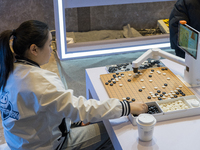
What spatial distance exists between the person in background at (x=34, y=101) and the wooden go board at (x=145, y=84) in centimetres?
19

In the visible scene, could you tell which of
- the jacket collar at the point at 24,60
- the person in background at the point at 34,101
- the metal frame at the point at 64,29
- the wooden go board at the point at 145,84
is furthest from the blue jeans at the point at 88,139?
the metal frame at the point at 64,29

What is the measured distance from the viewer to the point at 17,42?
4.08 feet

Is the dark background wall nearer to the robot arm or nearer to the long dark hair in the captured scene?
the robot arm

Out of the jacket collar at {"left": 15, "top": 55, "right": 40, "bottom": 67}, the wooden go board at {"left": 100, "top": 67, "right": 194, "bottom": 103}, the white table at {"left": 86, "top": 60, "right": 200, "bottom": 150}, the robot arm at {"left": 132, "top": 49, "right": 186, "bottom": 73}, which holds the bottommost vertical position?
the white table at {"left": 86, "top": 60, "right": 200, "bottom": 150}

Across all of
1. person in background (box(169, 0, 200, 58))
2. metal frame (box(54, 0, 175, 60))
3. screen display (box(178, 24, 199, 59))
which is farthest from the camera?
metal frame (box(54, 0, 175, 60))

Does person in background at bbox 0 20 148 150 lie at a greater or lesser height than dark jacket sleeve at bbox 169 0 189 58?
lesser

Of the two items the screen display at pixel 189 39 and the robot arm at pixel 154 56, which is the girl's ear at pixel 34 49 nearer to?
the robot arm at pixel 154 56

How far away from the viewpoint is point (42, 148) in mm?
1289

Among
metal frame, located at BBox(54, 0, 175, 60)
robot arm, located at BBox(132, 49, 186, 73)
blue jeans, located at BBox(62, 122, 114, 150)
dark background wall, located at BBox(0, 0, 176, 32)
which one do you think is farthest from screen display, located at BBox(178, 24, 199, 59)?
dark background wall, located at BBox(0, 0, 176, 32)

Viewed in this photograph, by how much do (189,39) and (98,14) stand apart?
253 centimetres

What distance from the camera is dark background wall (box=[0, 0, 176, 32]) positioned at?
12.4 feet

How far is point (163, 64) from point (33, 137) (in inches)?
44.7

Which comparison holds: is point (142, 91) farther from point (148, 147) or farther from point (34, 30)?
point (34, 30)

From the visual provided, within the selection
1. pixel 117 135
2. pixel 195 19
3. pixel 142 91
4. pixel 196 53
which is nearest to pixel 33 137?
pixel 117 135
